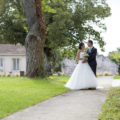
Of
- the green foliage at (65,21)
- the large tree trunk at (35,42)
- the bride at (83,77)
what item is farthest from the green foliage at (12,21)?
the bride at (83,77)

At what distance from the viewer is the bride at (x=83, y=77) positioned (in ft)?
35.8

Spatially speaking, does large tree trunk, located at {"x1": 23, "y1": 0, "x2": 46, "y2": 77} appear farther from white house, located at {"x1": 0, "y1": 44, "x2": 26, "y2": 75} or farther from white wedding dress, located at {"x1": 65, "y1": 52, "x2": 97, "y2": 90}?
white house, located at {"x1": 0, "y1": 44, "x2": 26, "y2": 75}

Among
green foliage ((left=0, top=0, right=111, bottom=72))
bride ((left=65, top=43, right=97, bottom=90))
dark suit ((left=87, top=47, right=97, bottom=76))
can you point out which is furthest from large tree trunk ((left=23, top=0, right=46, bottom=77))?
green foliage ((left=0, top=0, right=111, bottom=72))

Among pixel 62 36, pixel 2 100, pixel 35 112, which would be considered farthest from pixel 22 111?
pixel 62 36

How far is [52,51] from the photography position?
30.1 metres

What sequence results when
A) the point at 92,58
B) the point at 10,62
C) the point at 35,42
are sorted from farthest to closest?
the point at 10,62, the point at 35,42, the point at 92,58

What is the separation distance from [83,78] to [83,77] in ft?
0.15

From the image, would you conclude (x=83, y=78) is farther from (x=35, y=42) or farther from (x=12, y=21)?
(x=12, y=21)

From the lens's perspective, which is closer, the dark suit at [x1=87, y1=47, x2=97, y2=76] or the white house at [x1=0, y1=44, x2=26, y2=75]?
the dark suit at [x1=87, y1=47, x2=97, y2=76]

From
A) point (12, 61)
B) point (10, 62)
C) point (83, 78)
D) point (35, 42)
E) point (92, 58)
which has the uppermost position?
point (35, 42)

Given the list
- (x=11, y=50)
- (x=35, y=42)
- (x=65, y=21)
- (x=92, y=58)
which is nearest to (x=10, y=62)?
(x=11, y=50)

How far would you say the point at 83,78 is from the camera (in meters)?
11.0

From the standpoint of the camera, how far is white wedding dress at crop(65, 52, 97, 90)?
10.9 metres

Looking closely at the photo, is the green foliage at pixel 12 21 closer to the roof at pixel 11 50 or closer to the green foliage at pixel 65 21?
the green foliage at pixel 65 21
